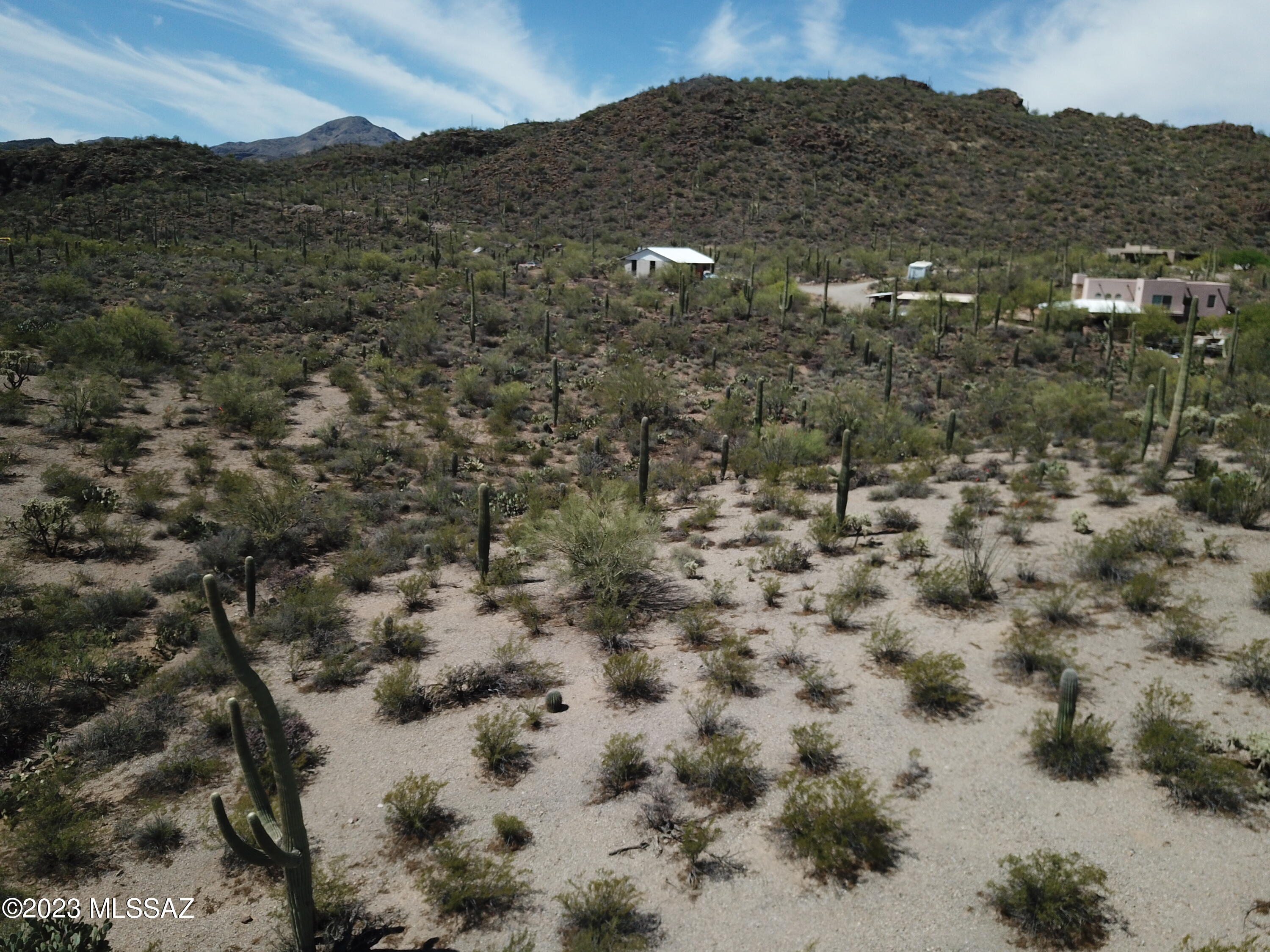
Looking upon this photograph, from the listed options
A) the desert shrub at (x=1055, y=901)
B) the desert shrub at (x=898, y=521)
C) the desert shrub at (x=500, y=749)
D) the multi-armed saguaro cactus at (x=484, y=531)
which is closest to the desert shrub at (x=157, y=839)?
the desert shrub at (x=500, y=749)

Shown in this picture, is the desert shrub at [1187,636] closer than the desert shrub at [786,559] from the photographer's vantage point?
Yes

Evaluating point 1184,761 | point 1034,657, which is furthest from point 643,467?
point 1184,761

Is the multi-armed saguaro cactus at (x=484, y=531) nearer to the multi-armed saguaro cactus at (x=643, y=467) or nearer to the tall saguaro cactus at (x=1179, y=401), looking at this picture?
the multi-armed saguaro cactus at (x=643, y=467)

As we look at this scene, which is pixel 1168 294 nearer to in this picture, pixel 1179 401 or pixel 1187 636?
pixel 1179 401

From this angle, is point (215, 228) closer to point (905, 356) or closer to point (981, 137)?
point (905, 356)

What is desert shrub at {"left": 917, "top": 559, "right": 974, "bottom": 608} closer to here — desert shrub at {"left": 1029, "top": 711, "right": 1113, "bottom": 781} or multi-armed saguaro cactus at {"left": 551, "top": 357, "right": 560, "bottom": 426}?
desert shrub at {"left": 1029, "top": 711, "right": 1113, "bottom": 781}
